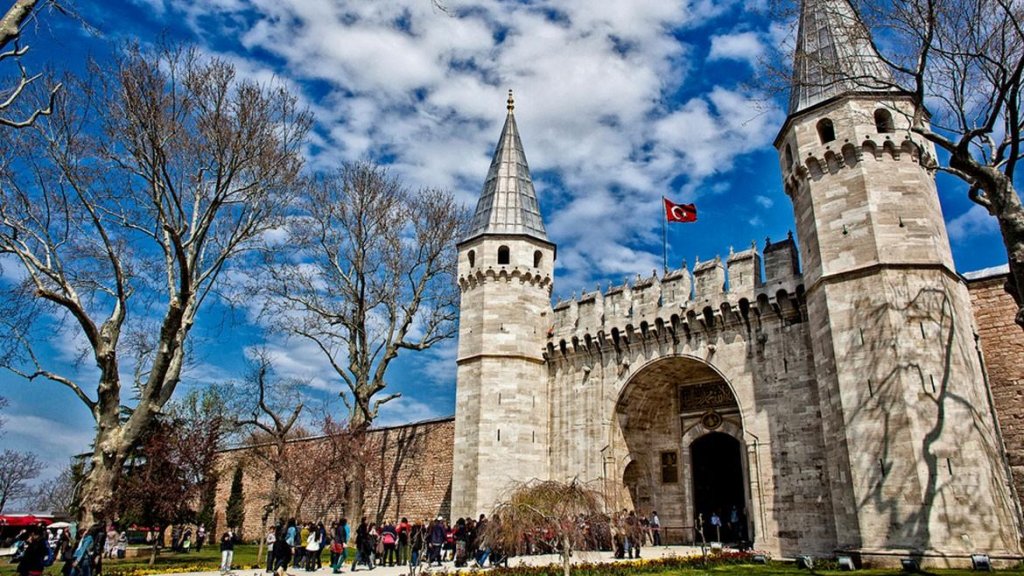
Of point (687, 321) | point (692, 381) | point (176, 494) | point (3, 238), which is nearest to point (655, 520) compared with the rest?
point (692, 381)

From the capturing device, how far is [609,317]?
19.8 meters

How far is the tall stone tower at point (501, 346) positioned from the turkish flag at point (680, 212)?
443 centimetres

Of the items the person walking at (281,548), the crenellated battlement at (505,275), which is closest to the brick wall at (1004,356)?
the crenellated battlement at (505,275)

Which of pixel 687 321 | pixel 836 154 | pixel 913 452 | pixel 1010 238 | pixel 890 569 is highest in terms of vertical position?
pixel 836 154

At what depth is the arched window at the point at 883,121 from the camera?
1511 cm

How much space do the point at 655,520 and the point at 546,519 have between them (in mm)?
8275

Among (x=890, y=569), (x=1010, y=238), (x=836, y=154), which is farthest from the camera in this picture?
(x=836, y=154)

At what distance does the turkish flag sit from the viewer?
19.9 meters

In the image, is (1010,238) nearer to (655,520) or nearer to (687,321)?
(687,321)

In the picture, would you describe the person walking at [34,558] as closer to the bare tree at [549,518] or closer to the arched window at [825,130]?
the bare tree at [549,518]

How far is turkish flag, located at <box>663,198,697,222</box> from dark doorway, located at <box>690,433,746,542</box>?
6.29 metres

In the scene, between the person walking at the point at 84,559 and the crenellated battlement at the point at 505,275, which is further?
the crenellated battlement at the point at 505,275

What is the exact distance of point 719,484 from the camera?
61.9 ft

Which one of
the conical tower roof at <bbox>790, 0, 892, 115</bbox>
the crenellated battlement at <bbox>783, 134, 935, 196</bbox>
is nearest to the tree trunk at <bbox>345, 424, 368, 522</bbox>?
the crenellated battlement at <bbox>783, 134, 935, 196</bbox>
